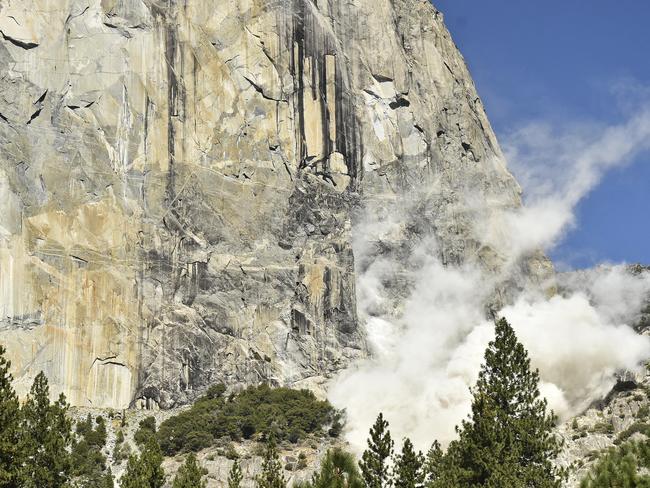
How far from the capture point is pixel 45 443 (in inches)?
2285

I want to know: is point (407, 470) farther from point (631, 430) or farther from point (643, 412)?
point (643, 412)

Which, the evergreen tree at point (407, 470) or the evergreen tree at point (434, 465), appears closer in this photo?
the evergreen tree at point (407, 470)

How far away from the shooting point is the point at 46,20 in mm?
114688

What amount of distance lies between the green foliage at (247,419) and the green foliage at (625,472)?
195 ft

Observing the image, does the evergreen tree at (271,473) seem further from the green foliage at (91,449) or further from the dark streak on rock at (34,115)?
the dark streak on rock at (34,115)

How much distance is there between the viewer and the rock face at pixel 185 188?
108000 millimetres

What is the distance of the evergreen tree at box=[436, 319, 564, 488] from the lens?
55.5 m

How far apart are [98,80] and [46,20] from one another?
8.01 meters

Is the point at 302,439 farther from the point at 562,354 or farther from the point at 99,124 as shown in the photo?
the point at 99,124

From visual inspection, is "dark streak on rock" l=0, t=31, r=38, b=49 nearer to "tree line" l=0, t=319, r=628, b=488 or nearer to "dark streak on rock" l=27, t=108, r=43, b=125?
"dark streak on rock" l=27, t=108, r=43, b=125

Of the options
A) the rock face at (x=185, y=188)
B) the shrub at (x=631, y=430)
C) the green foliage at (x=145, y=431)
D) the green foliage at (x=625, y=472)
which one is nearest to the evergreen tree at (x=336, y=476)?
the green foliage at (x=625, y=472)

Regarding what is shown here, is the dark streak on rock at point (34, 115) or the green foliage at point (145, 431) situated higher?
the dark streak on rock at point (34, 115)

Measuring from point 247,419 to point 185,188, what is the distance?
24.2 m

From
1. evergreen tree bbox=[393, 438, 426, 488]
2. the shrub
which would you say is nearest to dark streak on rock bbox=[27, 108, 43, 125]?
the shrub
